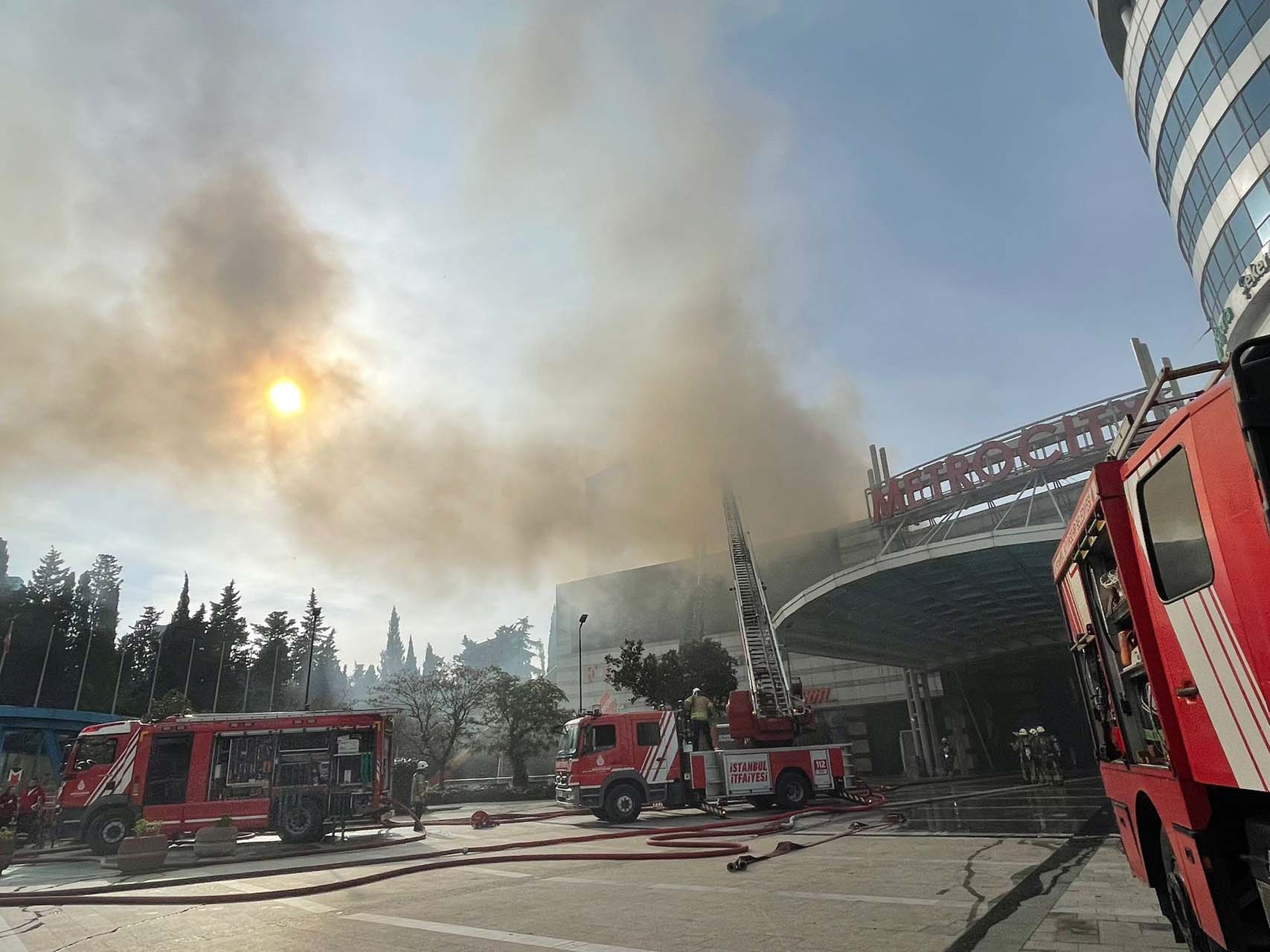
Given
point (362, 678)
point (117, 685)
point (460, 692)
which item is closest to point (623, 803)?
point (460, 692)

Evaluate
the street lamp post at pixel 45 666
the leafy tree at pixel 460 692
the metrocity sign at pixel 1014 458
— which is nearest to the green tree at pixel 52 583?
the street lamp post at pixel 45 666

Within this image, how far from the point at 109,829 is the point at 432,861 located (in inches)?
350

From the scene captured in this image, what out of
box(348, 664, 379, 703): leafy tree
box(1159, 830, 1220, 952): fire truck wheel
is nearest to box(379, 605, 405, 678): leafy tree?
box(348, 664, 379, 703): leafy tree

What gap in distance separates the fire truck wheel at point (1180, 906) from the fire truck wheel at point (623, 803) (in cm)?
1182

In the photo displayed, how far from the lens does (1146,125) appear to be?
3044 centimetres

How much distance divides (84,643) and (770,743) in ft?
173

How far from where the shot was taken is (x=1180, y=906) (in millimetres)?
4047

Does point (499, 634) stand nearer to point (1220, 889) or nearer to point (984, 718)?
point (984, 718)

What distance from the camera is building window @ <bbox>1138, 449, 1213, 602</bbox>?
9.96 feet

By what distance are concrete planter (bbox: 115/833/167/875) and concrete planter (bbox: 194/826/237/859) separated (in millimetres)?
1262

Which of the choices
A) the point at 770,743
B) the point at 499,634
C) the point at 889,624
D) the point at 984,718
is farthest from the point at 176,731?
the point at 499,634

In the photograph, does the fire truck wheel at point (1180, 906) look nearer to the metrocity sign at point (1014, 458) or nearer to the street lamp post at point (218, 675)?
the metrocity sign at point (1014, 458)

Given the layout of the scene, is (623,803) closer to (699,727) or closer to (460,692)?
(699,727)

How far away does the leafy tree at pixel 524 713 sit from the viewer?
123 ft
